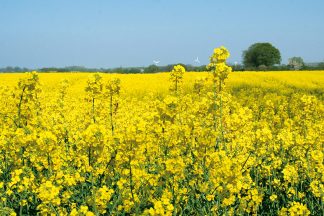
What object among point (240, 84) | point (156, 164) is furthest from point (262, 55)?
point (156, 164)

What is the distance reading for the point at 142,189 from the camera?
13.2 feet

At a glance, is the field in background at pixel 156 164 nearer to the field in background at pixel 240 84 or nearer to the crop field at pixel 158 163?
the crop field at pixel 158 163

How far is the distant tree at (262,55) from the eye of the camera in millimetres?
80312

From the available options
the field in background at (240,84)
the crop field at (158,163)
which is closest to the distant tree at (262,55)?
the field in background at (240,84)

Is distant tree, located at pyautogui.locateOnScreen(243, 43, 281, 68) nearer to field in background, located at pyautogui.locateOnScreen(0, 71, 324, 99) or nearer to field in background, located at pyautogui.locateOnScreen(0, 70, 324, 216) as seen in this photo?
field in background, located at pyautogui.locateOnScreen(0, 71, 324, 99)

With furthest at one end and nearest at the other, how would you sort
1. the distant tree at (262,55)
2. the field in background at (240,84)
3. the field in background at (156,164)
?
the distant tree at (262,55) < the field in background at (240,84) < the field in background at (156,164)

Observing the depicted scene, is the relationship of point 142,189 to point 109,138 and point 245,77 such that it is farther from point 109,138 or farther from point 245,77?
point 245,77

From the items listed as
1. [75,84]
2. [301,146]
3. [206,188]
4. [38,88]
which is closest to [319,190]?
[206,188]

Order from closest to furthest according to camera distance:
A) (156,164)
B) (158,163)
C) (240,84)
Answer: (158,163), (156,164), (240,84)

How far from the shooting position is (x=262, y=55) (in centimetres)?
8075

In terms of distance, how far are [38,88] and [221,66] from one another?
9.62 feet

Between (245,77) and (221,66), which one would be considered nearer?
(221,66)

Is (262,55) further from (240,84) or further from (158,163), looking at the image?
(158,163)

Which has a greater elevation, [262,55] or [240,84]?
[262,55]
